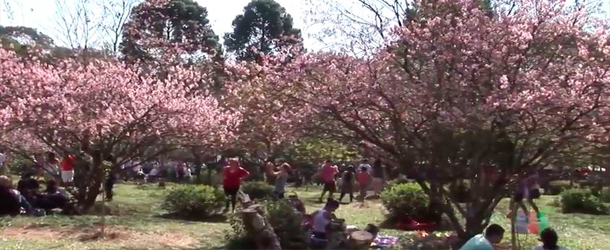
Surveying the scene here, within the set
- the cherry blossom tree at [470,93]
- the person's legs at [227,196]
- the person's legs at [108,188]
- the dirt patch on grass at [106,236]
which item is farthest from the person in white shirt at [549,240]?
the person's legs at [108,188]

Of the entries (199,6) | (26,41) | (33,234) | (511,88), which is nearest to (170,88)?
(33,234)

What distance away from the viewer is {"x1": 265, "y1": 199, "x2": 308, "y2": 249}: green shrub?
39.5ft

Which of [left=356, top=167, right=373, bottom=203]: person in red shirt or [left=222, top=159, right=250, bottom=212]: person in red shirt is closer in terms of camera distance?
[left=222, top=159, right=250, bottom=212]: person in red shirt

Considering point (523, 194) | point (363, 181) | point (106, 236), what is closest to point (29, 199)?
point (106, 236)

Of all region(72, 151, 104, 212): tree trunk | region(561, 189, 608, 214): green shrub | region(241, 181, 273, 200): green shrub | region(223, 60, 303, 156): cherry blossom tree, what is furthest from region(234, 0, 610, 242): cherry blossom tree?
region(561, 189, 608, 214): green shrub

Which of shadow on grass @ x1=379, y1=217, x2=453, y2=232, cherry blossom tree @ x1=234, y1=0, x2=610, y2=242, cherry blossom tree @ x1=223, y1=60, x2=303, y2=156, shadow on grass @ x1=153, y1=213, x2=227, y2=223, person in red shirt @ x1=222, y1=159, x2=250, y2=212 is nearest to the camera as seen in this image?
cherry blossom tree @ x1=234, y1=0, x2=610, y2=242

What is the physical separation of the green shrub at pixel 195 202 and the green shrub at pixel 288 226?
13.1 ft

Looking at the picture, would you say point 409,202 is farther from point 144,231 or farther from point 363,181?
point 363,181

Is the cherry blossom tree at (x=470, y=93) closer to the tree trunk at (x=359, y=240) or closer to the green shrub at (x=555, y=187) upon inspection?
the tree trunk at (x=359, y=240)

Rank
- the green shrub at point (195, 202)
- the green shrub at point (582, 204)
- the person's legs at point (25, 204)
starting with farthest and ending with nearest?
the green shrub at point (582, 204) < the green shrub at point (195, 202) < the person's legs at point (25, 204)

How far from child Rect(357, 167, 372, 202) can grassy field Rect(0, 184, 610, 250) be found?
7.85 ft

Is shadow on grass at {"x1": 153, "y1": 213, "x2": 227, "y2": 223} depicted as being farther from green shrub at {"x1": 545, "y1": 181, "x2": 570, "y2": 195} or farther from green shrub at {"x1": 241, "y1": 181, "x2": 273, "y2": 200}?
green shrub at {"x1": 545, "y1": 181, "x2": 570, "y2": 195}

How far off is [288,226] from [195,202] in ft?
13.7

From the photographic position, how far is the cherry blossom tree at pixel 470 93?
402 inches
